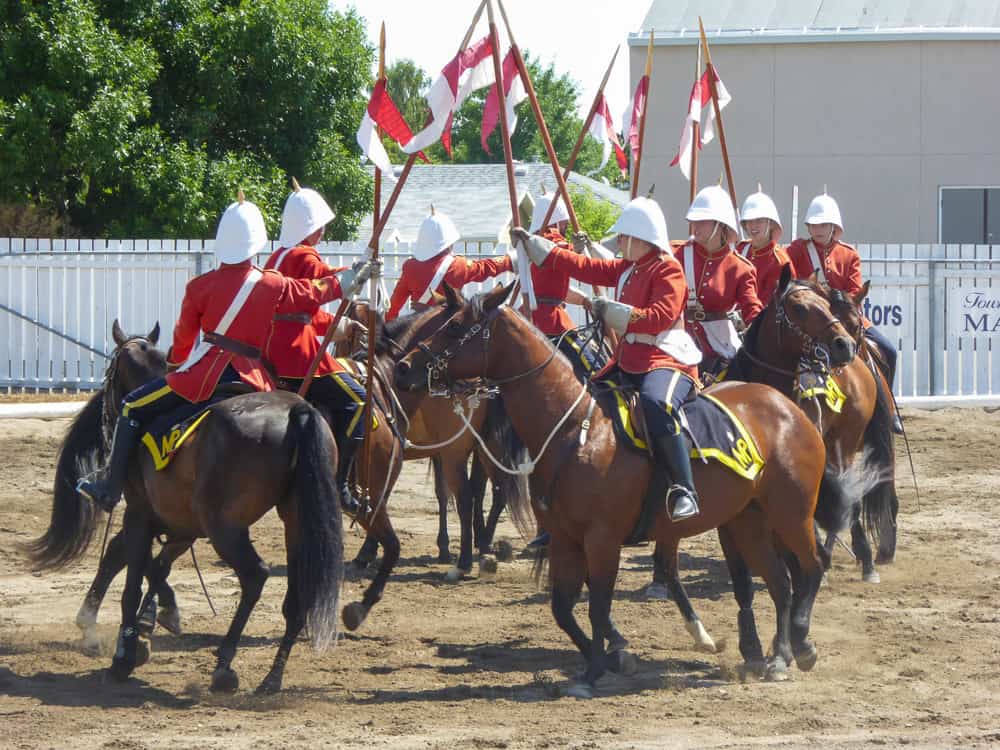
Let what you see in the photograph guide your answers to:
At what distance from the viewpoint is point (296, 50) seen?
22344 millimetres

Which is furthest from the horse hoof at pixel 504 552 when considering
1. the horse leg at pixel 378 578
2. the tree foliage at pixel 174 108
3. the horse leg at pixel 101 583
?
the tree foliage at pixel 174 108

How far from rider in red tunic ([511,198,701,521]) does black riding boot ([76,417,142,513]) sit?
2172 millimetres

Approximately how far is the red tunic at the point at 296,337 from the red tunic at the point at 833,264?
163 inches

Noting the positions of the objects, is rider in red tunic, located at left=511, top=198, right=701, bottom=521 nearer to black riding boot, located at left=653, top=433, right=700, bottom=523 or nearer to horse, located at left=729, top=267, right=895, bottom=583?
black riding boot, located at left=653, top=433, right=700, bottom=523

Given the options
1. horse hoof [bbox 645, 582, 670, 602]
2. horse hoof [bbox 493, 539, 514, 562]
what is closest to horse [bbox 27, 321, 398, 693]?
horse hoof [bbox 645, 582, 670, 602]

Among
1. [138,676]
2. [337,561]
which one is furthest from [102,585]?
[337,561]

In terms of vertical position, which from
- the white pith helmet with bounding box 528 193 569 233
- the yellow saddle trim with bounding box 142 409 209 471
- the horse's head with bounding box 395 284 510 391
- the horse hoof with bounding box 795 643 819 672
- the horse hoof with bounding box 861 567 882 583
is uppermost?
the white pith helmet with bounding box 528 193 569 233

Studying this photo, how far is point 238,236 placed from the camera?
7.07 metres

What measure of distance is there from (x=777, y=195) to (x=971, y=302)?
8287 millimetres

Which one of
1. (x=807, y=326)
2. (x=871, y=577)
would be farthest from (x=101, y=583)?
(x=871, y=577)

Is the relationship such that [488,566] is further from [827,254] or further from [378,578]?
[827,254]

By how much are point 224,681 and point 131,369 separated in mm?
2218

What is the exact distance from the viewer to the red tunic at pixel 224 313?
7043mm

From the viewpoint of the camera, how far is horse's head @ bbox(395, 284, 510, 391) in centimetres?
674
